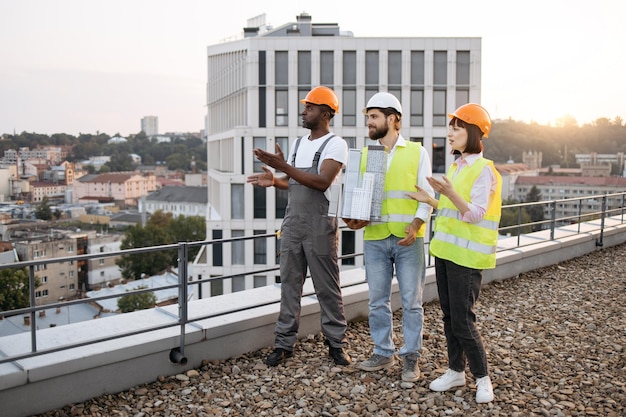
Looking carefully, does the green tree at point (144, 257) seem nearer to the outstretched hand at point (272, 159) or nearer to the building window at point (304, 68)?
the building window at point (304, 68)

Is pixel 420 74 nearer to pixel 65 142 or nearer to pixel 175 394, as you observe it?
pixel 175 394

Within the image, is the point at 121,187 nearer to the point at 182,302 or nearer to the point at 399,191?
the point at 182,302

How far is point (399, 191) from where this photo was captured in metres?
4.41

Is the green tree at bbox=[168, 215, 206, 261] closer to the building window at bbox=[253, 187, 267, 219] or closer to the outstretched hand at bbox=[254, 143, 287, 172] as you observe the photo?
the building window at bbox=[253, 187, 267, 219]

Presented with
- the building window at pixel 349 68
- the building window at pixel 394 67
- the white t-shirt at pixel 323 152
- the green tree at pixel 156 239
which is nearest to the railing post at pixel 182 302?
the white t-shirt at pixel 323 152

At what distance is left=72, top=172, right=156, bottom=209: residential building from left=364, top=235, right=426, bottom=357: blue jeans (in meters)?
149

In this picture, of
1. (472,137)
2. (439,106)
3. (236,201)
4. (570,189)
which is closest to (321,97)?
(472,137)

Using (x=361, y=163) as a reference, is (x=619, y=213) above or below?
below

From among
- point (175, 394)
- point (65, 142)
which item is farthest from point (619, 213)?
point (65, 142)

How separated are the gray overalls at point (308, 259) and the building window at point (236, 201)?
3816cm

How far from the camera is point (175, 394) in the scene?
440 cm

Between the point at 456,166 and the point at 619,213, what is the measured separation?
487 inches

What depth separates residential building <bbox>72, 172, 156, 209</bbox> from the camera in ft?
488

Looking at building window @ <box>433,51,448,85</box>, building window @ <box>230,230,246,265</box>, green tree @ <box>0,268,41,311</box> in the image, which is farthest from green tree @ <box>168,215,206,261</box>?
green tree @ <box>0,268,41,311</box>
